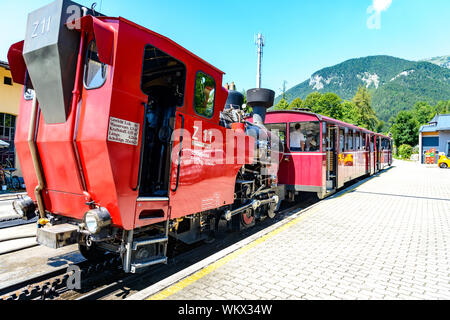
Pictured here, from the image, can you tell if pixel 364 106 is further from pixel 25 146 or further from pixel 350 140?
pixel 25 146

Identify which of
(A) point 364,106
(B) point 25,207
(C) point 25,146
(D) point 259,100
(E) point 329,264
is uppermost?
(A) point 364,106

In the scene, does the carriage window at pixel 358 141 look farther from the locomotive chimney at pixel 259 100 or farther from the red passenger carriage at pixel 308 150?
the locomotive chimney at pixel 259 100

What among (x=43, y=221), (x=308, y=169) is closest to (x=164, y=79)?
(x=43, y=221)

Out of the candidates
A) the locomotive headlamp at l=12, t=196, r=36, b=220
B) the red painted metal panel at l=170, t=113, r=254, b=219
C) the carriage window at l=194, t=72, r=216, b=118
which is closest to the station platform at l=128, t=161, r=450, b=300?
the red painted metal panel at l=170, t=113, r=254, b=219

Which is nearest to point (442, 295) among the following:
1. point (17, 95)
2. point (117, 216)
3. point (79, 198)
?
point (117, 216)

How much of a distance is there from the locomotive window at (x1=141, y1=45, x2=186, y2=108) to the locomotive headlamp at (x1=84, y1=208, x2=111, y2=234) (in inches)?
70.6

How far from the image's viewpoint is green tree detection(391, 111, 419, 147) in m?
53.9

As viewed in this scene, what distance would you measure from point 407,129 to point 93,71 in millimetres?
64214

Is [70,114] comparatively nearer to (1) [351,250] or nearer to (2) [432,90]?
(1) [351,250]

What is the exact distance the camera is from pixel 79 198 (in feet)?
11.0

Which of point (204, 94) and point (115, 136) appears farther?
point (204, 94)

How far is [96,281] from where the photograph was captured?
3959 millimetres

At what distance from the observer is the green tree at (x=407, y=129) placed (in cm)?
5388
